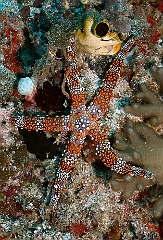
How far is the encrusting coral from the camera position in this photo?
5.11 metres

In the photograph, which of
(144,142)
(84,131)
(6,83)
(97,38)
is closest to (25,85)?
(6,83)

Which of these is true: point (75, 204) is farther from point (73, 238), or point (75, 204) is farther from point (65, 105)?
point (65, 105)

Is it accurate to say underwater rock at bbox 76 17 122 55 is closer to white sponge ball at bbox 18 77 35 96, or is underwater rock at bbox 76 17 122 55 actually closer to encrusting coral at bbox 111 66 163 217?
encrusting coral at bbox 111 66 163 217

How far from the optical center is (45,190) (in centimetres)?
536

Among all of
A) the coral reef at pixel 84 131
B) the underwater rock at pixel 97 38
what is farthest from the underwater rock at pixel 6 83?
the underwater rock at pixel 97 38

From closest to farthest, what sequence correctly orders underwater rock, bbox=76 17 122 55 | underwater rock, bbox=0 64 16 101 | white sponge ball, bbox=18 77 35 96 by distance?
underwater rock, bbox=76 17 122 55 → white sponge ball, bbox=18 77 35 96 → underwater rock, bbox=0 64 16 101

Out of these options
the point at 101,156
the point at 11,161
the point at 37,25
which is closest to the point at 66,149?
the point at 101,156

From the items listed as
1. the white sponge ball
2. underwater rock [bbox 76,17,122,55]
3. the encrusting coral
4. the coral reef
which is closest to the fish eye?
underwater rock [bbox 76,17,122,55]

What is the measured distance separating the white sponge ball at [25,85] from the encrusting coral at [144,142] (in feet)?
5.39

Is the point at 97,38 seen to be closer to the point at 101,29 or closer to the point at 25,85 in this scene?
the point at 101,29

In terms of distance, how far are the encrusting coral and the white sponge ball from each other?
1.64 m

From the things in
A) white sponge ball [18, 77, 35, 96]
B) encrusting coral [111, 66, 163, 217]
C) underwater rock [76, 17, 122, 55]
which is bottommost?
encrusting coral [111, 66, 163, 217]

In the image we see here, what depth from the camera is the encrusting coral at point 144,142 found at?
511 cm

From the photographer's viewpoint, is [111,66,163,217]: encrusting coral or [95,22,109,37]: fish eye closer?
[95,22,109,37]: fish eye
